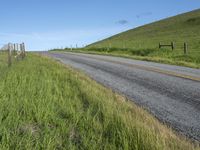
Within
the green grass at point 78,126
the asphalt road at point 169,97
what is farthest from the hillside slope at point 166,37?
the green grass at point 78,126

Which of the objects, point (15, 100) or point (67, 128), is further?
point (15, 100)

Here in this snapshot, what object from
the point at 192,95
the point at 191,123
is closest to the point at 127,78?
the point at 192,95

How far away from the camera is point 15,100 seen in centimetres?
678

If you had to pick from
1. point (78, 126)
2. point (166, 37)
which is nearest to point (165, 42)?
point (166, 37)

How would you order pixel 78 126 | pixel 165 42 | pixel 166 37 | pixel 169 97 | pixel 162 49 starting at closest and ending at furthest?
1. pixel 78 126
2. pixel 169 97
3. pixel 162 49
4. pixel 165 42
5. pixel 166 37

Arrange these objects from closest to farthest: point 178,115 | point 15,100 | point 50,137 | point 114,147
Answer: point 114,147
point 50,137
point 178,115
point 15,100

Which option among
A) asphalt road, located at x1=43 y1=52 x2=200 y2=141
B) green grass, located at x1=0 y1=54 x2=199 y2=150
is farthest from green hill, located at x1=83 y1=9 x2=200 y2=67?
green grass, located at x1=0 y1=54 x2=199 y2=150

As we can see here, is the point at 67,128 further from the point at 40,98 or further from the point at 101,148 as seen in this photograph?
the point at 40,98

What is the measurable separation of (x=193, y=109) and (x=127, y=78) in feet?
17.3

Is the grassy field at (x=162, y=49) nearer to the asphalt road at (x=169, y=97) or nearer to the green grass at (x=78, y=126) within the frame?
the asphalt road at (x=169, y=97)

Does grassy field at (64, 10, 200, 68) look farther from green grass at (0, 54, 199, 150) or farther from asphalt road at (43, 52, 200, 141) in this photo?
green grass at (0, 54, 199, 150)

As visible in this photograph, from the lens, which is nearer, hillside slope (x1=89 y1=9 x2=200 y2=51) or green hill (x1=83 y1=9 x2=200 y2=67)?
green hill (x1=83 y1=9 x2=200 y2=67)

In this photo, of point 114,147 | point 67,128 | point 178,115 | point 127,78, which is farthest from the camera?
point 127,78

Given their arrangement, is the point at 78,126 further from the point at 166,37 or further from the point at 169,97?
the point at 166,37
